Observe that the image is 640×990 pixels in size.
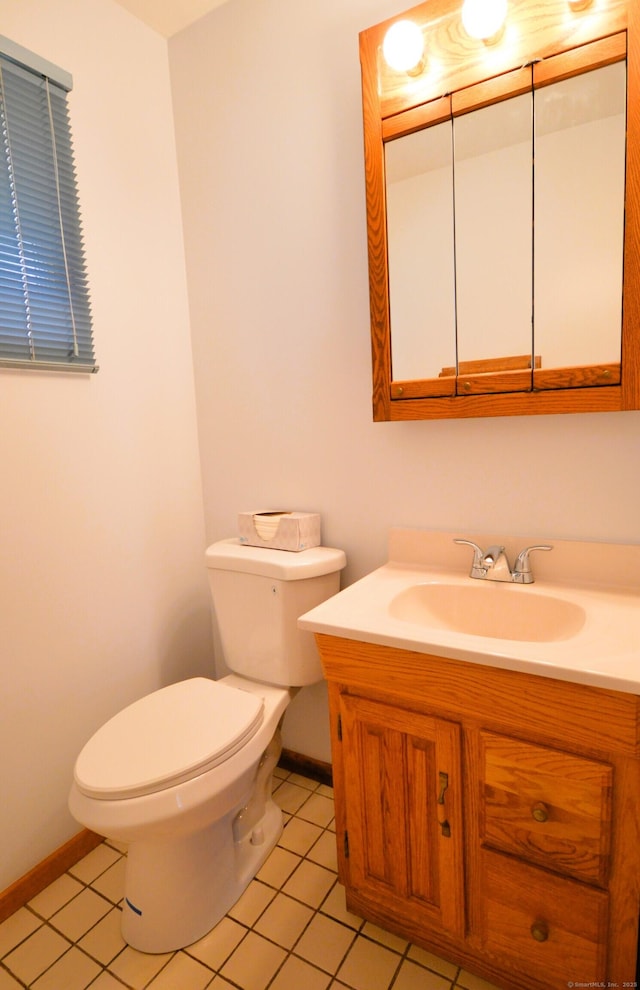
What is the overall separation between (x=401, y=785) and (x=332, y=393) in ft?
3.36

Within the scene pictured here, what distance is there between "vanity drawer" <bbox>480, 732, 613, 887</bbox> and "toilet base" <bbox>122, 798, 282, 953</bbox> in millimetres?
700

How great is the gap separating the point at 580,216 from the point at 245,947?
1.80 m

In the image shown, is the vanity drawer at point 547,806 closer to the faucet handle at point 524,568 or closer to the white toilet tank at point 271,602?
the faucet handle at point 524,568

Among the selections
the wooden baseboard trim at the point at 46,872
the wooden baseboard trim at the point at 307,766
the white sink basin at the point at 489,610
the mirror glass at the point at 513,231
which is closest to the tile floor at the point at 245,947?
the wooden baseboard trim at the point at 46,872

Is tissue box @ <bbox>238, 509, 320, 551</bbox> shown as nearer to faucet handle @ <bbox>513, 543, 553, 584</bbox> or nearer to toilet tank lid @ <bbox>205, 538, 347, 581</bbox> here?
toilet tank lid @ <bbox>205, 538, 347, 581</bbox>

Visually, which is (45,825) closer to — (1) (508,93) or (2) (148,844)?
(2) (148,844)

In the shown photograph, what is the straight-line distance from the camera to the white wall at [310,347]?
1.22 meters

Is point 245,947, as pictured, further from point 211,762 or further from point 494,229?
point 494,229

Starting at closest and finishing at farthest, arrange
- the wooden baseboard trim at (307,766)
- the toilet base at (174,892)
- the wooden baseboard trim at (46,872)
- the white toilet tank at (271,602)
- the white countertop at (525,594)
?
the white countertop at (525,594) < the toilet base at (174,892) < the wooden baseboard trim at (46,872) < the white toilet tank at (271,602) < the wooden baseboard trim at (307,766)

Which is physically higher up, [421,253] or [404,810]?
[421,253]

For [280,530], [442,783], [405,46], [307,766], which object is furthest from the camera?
[307,766]

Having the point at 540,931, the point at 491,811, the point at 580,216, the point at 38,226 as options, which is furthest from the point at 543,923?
the point at 38,226

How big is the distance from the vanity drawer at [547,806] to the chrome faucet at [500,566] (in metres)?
0.39

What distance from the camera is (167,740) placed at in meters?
1.17
